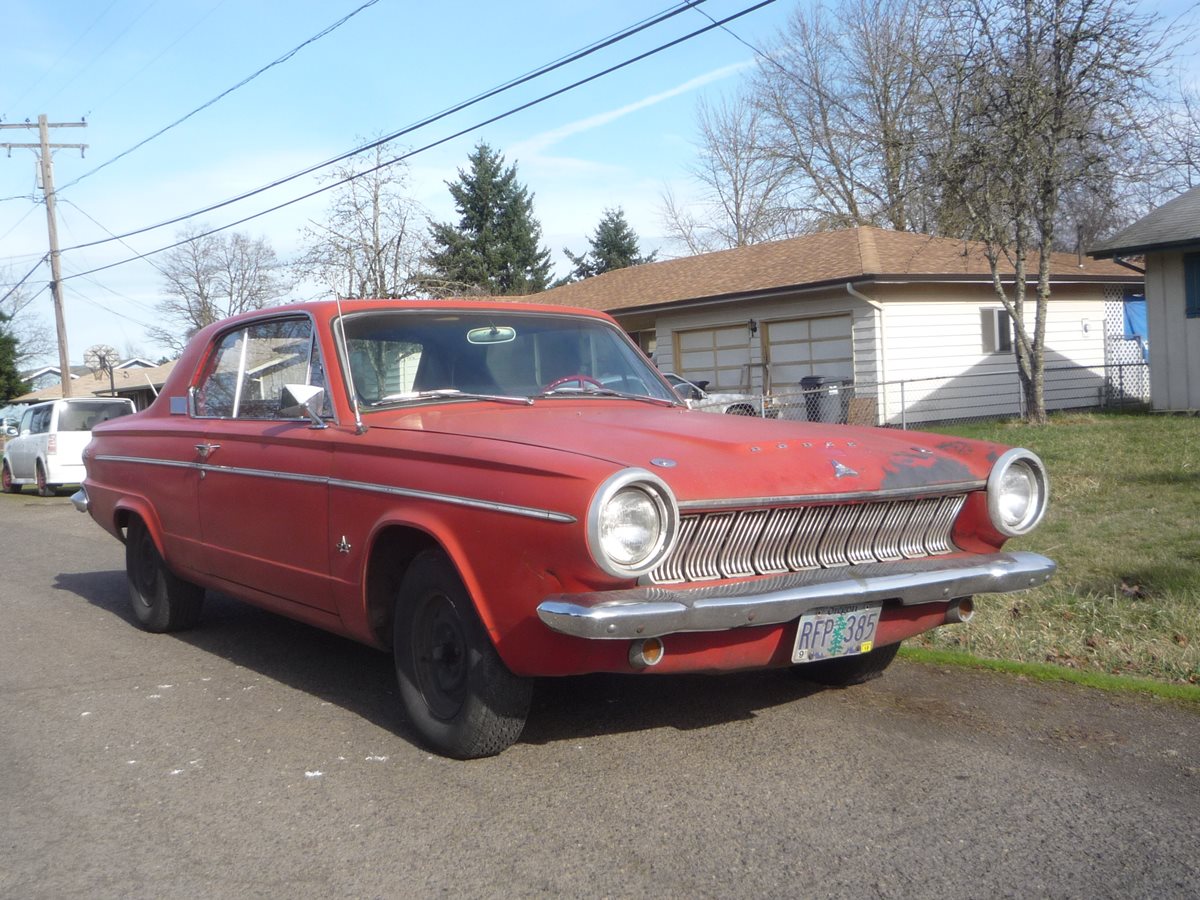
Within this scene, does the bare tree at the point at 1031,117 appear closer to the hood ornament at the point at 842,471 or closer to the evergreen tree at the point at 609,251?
the hood ornament at the point at 842,471

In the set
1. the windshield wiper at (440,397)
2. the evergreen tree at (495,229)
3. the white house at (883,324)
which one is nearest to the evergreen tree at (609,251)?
the evergreen tree at (495,229)

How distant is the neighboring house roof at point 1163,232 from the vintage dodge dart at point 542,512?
44.4ft

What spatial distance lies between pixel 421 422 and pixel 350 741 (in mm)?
1280

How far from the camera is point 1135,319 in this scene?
24578 millimetres

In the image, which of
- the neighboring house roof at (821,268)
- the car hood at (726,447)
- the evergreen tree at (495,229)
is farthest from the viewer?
the evergreen tree at (495,229)

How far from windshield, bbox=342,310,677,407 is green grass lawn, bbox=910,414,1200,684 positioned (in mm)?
2154

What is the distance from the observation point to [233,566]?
5.56 m

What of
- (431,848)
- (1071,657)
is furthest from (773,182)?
(431,848)

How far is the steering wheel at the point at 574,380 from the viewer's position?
5.27m

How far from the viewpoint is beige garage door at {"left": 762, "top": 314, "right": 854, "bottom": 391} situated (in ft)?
67.8

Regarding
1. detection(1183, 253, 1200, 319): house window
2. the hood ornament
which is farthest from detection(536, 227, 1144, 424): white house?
the hood ornament

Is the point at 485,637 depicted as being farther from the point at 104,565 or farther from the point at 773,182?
the point at 773,182

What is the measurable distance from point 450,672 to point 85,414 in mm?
17398

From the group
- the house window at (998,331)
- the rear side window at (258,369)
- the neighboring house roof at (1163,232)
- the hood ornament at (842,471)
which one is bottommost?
the hood ornament at (842,471)
